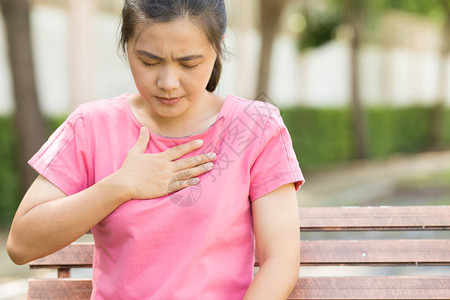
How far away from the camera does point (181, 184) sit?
1.75 metres

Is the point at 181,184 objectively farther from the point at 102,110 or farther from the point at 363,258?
the point at 363,258

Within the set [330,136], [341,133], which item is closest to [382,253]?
[330,136]

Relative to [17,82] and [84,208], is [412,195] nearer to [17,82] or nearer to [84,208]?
[17,82]

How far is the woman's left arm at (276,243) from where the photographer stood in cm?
175

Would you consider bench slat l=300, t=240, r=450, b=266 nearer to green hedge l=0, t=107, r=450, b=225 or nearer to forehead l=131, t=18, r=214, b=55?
forehead l=131, t=18, r=214, b=55

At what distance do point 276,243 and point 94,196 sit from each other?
1.64 feet

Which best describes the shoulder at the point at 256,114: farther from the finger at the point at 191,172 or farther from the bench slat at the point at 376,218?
the bench slat at the point at 376,218

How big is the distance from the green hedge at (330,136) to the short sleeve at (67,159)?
614 centimetres

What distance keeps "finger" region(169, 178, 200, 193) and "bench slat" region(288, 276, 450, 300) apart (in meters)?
0.57

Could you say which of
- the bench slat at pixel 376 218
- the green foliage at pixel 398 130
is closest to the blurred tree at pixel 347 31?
the green foliage at pixel 398 130

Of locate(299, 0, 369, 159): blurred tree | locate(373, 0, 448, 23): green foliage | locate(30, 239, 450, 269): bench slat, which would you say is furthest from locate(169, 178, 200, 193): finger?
locate(373, 0, 448, 23): green foliage

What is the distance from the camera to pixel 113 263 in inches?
71.1

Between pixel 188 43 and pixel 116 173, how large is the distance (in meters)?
0.39

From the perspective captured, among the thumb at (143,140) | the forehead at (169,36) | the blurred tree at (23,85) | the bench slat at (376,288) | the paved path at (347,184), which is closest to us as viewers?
the forehead at (169,36)
